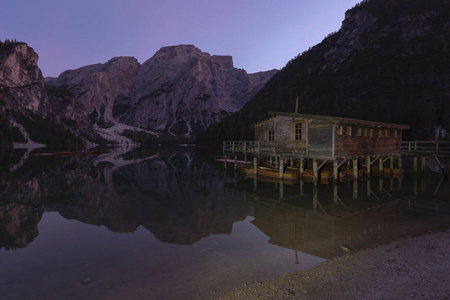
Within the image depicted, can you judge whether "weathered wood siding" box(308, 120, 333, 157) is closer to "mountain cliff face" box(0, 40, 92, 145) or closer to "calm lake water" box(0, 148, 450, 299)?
"calm lake water" box(0, 148, 450, 299)

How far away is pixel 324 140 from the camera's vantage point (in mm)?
24875

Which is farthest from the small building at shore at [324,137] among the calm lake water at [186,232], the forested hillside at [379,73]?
the forested hillside at [379,73]

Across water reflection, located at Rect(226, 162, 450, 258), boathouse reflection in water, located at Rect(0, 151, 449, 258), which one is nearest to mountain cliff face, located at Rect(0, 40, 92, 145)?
boathouse reflection in water, located at Rect(0, 151, 449, 258)

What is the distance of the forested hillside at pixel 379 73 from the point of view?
270ft

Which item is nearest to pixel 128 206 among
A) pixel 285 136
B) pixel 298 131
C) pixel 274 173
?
pixel 274 173

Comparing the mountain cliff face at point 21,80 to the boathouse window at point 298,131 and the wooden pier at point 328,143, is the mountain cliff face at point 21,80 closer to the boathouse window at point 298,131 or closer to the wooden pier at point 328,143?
the wooden pier at point 328,143

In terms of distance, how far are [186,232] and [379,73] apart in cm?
12392

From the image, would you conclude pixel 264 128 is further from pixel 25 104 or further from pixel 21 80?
pixel 21 80

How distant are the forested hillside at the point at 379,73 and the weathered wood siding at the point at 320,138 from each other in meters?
47.2

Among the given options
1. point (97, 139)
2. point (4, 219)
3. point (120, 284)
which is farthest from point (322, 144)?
point (97, 139)

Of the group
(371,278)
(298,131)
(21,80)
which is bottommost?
(371,278)

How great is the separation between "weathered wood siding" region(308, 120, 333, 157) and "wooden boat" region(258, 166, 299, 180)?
434 centimetres

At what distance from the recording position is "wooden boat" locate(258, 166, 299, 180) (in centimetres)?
2956

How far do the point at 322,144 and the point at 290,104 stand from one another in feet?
346
